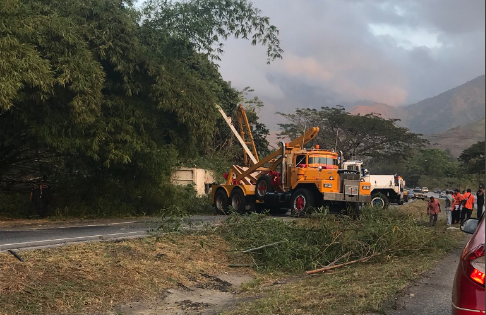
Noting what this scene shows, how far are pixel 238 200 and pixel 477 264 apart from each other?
63.2 feet

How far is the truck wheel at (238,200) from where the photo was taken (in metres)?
22.5

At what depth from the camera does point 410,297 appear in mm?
6793

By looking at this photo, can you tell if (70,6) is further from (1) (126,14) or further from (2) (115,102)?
(2) (115,102)

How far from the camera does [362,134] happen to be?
52.0 m

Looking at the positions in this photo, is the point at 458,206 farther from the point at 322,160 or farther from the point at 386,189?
the point at 386,189

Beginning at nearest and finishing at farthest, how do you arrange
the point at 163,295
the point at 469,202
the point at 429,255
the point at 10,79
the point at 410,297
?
the point at 410,297 < the point at 163,295 < the point at 429,255 < the point at 10,79 < the point at 469,202

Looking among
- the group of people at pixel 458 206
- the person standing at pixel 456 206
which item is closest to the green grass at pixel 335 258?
the group of people at pixel 458 206

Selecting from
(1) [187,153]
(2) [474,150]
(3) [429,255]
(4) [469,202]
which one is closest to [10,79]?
(1) [187,153]

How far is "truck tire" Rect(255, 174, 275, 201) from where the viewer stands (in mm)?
21833

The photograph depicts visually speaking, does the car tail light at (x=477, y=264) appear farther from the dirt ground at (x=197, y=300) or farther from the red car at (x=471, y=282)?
the dirt ground at (x=197, y=300)

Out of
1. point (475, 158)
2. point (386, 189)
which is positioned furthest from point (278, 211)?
point (475, 158)

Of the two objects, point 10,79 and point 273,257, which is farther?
point 10,79

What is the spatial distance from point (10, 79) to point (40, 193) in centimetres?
753

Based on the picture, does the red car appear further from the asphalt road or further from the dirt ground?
the asphalt road
